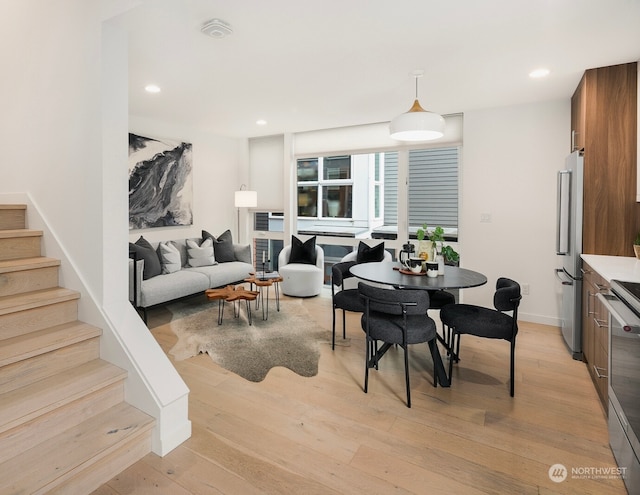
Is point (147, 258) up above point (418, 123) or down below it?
below

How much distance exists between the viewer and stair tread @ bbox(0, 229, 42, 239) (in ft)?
7.37

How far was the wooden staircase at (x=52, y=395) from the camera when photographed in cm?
161

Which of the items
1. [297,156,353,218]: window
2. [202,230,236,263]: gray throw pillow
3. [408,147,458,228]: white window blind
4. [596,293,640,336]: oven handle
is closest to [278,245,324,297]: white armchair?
[202,230,236,263]: gray throw pillow

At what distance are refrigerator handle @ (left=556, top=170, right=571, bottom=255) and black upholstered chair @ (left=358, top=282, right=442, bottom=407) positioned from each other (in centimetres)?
170

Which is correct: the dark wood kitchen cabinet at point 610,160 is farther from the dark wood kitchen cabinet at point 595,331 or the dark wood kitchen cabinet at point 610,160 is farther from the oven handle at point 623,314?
the oven handle at point 623,314

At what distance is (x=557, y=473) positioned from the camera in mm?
1882

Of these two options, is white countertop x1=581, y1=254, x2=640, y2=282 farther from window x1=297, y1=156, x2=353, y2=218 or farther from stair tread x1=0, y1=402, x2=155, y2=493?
window x1=297, y1=156, x2=353, y2=218

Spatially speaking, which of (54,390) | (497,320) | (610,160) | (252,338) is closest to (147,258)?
(252,338)

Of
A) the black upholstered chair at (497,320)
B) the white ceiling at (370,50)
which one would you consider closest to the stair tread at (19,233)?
the white ceiling at (370,50)

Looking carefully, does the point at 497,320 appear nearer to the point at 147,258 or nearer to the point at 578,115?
the point at 578,115

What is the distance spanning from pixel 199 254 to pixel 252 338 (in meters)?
2.08

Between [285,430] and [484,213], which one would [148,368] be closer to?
[285,430]

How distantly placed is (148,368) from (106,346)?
31cm
